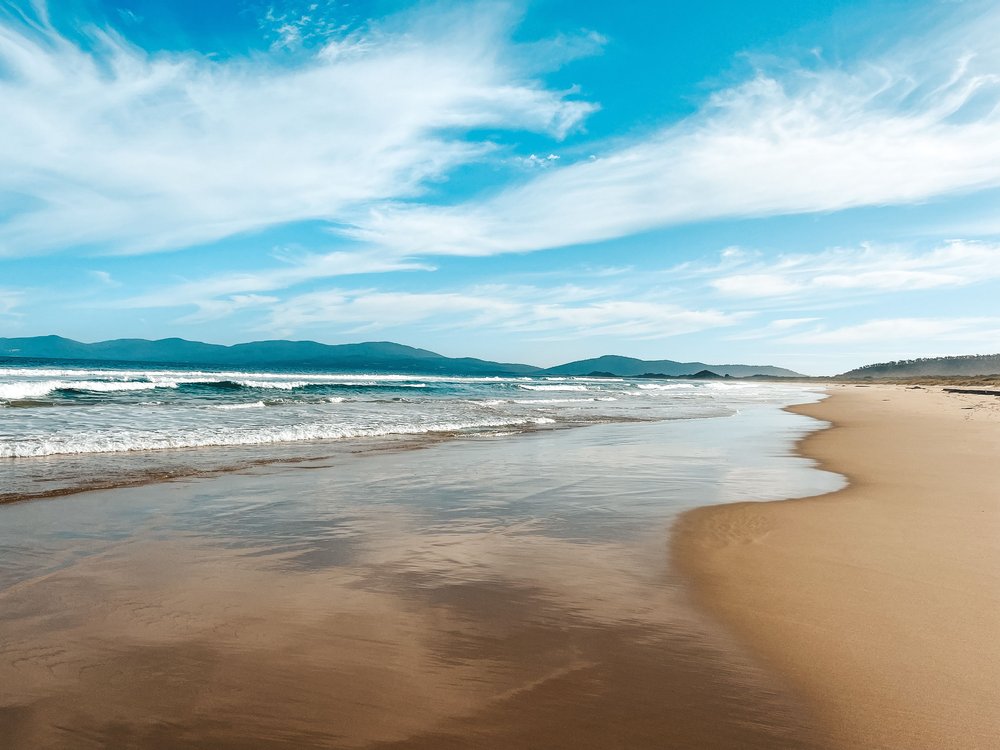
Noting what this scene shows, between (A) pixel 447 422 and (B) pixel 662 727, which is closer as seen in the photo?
(B) pixel 662 727

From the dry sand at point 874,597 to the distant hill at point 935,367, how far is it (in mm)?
152814

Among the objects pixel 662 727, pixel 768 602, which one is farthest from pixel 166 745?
pixel 768 602

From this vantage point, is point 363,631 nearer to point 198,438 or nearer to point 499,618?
point 499,618

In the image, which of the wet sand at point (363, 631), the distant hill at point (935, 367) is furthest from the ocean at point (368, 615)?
the distant hill at point (935, 367)

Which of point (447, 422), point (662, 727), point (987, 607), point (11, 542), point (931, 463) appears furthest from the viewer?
point (447, 422)

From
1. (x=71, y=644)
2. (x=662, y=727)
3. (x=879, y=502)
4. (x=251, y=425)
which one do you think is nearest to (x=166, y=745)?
(x=71, y=644)

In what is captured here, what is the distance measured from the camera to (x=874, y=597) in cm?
399

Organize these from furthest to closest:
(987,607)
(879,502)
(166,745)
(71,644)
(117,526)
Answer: (879,502)
(117,526)
(987,607)
(71,644)
(166,745)

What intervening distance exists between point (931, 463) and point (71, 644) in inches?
450

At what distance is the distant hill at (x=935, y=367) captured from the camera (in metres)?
141

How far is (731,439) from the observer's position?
14242 mm

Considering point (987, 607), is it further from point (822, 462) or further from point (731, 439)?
point (731, 439)

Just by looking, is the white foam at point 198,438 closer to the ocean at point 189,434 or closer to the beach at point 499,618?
the ocean at point 189,434

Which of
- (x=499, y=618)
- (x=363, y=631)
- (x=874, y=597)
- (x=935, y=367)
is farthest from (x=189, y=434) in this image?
(x=935, y=367)
